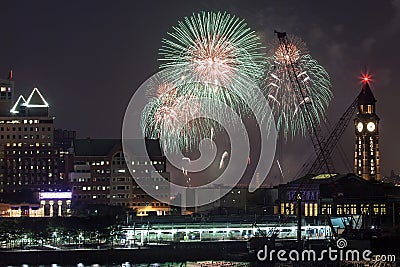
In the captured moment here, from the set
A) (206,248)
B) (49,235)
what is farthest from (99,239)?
(206,248)

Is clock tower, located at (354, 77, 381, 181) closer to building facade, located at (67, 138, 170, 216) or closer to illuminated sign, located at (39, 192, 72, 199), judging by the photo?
building facade, located at (67, 138, 170, 216)

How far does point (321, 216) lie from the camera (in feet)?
367

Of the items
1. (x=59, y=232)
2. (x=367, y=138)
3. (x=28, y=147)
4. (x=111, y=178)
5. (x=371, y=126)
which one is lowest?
(x=59, y=232)

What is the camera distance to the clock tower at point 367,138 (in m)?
134

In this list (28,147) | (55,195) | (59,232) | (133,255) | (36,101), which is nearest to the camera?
(133,255)

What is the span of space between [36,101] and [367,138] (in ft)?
149

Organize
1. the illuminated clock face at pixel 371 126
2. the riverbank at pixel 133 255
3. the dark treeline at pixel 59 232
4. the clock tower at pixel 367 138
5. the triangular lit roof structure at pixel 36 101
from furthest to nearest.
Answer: the clock tower at pixel 367 138 < the illuminated clock face at pixel 371 126 < the triangular lit roof structure at pixel 36 101 < the dark treeline at pixel 59 232 < the riverbank at pixel 133 255

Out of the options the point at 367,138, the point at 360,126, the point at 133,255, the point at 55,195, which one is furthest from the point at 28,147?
the point at 133,255

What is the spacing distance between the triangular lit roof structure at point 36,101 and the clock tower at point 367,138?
140 ft

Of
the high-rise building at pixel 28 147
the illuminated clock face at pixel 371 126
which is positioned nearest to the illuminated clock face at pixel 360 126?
the illuminated clock face at pixel 371 126

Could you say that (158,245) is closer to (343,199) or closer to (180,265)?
(180,265)

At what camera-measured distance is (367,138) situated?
134 m

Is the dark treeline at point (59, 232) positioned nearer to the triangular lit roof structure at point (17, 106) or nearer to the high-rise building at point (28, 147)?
the high-rise building at point (28, 147)

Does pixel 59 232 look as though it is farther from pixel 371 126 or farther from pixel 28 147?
pixel 371 126
